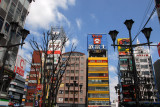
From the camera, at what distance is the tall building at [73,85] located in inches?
2080

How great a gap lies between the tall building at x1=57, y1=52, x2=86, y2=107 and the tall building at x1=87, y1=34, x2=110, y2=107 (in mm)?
2684

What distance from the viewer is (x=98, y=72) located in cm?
5709

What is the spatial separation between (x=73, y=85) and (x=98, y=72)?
1184cm

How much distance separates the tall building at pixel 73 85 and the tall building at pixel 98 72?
268 centimetres

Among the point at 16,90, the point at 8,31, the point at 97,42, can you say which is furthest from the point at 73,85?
the point at 8,31

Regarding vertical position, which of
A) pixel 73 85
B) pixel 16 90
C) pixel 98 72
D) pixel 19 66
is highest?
pixel 98 72

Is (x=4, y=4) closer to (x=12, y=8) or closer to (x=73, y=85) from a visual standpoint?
(x=12, y=8)

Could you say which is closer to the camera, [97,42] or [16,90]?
[97,42]

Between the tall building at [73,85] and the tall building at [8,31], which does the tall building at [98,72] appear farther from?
the tall building at [8,31]

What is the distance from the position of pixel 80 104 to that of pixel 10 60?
3933 cm

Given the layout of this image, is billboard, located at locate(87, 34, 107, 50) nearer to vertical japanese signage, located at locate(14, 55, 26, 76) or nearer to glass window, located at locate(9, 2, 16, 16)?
vertical japanese signage, located at locate(14, 55, 26, 76)

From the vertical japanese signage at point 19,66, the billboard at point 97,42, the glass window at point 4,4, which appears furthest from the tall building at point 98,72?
the glass window at point 4,4

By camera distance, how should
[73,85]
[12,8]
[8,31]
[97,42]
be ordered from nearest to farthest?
[8,31] → [12,8] → [73,85] → [97,42]

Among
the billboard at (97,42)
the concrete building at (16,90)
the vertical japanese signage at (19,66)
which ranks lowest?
the concrete building at (16,90)
